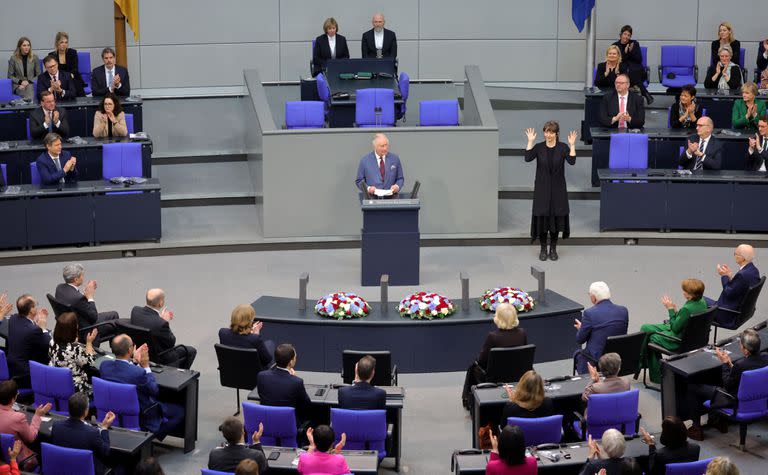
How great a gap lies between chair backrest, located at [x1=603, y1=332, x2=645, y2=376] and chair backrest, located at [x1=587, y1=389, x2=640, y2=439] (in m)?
1.01

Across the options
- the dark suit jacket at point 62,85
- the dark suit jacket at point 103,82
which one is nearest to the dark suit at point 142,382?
the dark suit jacket at point 62,85

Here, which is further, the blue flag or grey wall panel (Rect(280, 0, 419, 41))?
grey wall panel (Rect(280, 0, 419, 41))

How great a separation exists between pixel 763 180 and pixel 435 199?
401 cm

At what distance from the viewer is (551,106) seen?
1947 centimetres

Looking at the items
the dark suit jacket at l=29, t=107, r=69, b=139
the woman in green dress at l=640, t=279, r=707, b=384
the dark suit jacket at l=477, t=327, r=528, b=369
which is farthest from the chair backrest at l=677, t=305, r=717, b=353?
the dark suit jacket at l=29, t=107, r=69, b=139

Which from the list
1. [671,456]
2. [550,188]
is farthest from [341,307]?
[550,188]

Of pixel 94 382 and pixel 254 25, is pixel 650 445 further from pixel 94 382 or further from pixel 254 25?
pixel 254 25

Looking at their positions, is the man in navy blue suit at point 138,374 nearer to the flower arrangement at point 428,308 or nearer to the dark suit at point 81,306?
the dark suit at point 81,306

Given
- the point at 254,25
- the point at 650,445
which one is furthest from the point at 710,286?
the point at 254,25

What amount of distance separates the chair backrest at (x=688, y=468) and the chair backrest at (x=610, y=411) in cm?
110

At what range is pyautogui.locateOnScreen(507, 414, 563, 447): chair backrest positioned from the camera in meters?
8.71

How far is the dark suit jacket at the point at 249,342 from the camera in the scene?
1021 cm

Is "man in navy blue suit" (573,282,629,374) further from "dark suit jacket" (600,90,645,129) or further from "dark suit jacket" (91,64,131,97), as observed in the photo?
"dark suit jacket" (91,64,131,97)

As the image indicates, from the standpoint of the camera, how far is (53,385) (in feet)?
31.2
